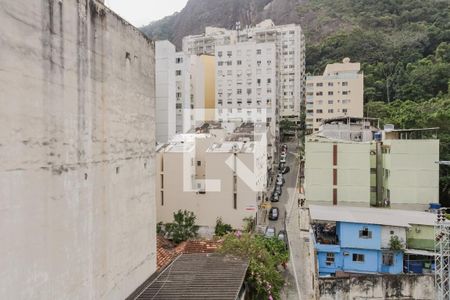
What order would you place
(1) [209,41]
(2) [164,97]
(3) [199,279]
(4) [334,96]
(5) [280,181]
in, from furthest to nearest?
(1) [209,41]
(4) [334,96]
(2) [164,97]
(5) [280,181]
(3) [199,279]

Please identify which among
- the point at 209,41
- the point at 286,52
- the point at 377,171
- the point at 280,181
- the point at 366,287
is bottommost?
the point at 366,287

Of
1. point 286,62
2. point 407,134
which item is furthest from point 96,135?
point 286,62

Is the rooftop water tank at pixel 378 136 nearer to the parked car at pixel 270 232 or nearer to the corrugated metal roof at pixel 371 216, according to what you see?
the corrugated metal roof at pixel 371 216

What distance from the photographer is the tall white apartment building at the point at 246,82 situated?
5000 cm

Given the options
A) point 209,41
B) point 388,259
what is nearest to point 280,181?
point 388,259

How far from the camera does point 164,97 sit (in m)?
39.8

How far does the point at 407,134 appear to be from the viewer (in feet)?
80.4

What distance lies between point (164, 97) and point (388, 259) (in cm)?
2801

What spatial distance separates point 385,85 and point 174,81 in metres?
28.8

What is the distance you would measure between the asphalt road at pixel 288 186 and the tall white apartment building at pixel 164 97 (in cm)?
1232

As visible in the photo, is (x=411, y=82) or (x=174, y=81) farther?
(x=411, y=82)

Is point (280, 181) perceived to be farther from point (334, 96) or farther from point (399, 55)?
point (399, 55)

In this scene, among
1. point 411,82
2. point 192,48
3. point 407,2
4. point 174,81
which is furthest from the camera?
point 192,48

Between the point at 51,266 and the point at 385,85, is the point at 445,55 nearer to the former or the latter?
the point at 385,85
